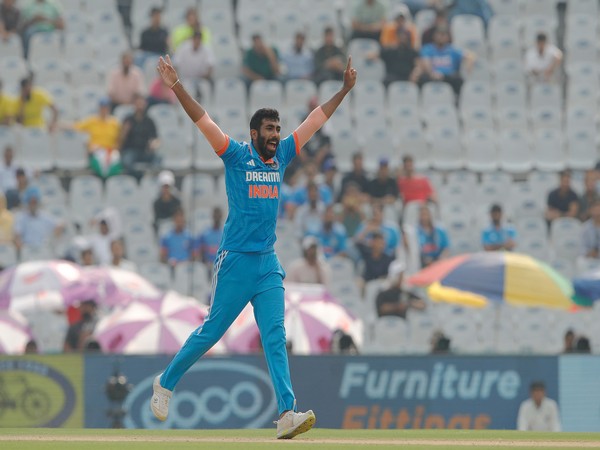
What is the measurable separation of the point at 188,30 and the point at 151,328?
7.53 m

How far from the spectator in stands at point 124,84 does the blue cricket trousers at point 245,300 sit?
12.0 m

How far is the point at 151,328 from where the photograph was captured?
15844 mm

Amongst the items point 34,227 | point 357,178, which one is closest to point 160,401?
point 34,227

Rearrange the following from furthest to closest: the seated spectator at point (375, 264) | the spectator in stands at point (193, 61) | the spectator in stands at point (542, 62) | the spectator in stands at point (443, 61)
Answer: the spectator in stands at point (542, 62) → the spectator in stands at point (443, 61) → the spectator in stands at point (193, 61) → the seated spectator at point (375, 264)

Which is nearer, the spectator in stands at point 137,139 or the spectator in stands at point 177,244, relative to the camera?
the spectator in stands at point 177,244

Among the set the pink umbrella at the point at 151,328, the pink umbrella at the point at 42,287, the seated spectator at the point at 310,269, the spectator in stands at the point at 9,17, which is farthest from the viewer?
the spectator in stands at the point at 9,17

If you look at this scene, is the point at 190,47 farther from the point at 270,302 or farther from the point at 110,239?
the point at 270,302

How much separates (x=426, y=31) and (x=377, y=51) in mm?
835

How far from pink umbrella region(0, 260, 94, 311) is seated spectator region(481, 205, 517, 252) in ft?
17.4

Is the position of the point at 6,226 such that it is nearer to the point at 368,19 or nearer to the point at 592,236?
the point at 368,19

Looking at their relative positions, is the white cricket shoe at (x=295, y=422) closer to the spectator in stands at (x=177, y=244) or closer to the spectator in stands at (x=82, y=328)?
the spectator in stands at (x=82, y=328)

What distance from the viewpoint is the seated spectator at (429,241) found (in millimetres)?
18688

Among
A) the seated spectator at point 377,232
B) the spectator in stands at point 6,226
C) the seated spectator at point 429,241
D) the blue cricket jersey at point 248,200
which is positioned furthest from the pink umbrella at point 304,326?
the blue cricket jersey at point 248,200

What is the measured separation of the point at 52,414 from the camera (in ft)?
47.2
